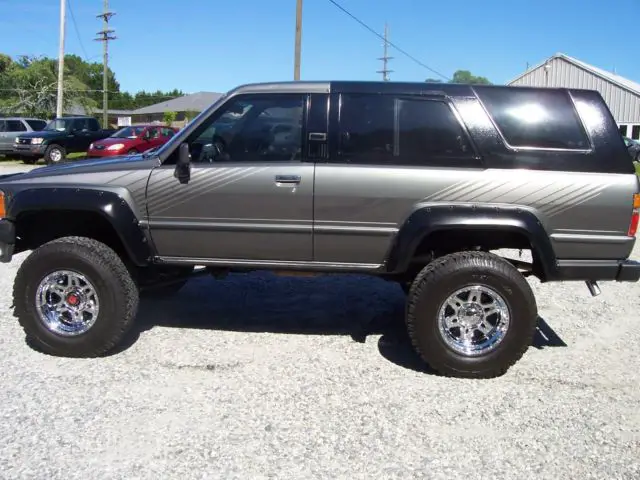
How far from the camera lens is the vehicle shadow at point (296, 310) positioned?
4.94 m

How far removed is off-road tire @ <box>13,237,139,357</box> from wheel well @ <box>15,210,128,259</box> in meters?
0.21

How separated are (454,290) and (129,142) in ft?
60.9

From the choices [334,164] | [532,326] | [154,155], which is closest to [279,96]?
[334,164]

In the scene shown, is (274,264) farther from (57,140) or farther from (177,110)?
(177,110)

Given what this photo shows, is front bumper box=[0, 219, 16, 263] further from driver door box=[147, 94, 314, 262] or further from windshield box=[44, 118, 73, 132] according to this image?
windshield box=[44, 118, 73, 132]

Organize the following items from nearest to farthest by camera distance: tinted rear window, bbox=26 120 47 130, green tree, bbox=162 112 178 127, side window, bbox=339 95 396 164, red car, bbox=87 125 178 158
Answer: side window, bbox=339 95 396 164 < red car, bbox=87 125 178 158 < tinted rear window, bbox=26 120 47 130 < green tree, bbox=162 112 178 127

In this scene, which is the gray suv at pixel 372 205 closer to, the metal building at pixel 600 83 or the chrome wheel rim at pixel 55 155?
the chrome wheel rim at pixel 55 155

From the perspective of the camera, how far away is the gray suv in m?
3.97

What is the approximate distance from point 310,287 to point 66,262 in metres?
2.67

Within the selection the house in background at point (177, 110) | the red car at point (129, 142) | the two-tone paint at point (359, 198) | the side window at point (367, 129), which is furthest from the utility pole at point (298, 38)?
the house in background at point (177, 110)

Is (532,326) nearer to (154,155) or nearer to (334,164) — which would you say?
(334,164)

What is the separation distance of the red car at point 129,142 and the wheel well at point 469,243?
1633 centimetres

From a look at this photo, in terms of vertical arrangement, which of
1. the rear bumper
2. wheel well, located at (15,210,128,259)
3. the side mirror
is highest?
the side mirror

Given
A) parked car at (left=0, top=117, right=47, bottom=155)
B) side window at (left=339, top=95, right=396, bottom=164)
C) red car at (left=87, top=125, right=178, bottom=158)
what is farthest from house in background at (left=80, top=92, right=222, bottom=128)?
side window at (left=339, top=95, right=396, bottom=164)
